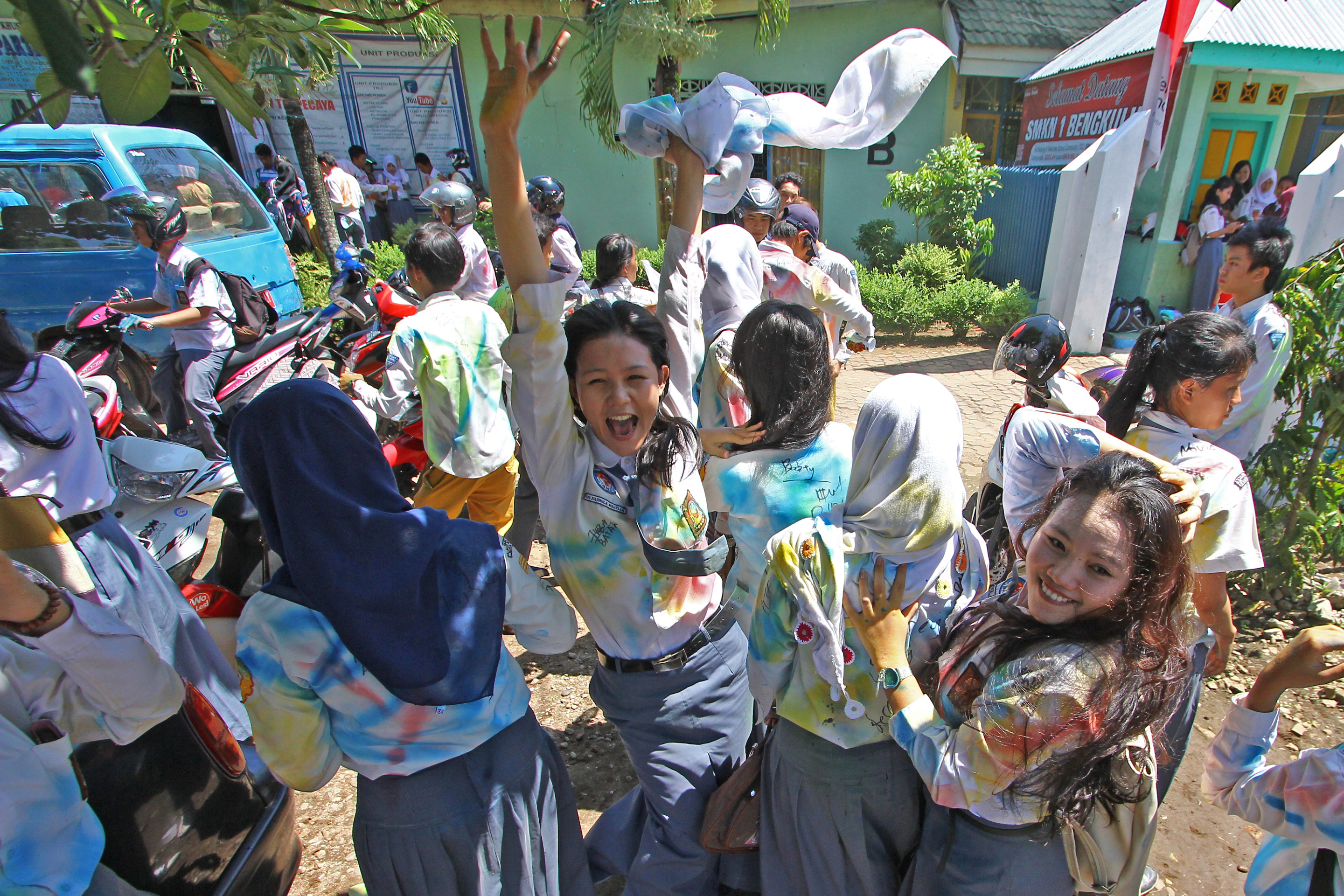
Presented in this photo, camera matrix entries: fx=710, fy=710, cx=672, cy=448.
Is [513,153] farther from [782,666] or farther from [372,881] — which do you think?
[372,881]

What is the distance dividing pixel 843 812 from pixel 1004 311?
25.7 feet

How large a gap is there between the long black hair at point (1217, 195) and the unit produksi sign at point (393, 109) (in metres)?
10.4

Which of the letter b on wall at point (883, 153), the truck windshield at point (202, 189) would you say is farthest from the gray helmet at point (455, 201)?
the letter b on wall at point (883, 153)

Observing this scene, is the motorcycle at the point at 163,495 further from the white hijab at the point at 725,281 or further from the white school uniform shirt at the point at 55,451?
the white hijab at the point at 725,281

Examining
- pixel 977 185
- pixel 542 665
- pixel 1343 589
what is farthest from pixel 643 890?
pixel 977 185

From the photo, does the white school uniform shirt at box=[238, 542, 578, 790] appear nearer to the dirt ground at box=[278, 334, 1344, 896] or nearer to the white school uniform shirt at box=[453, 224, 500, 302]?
the dirt ground at box=[278, 334, 1344, 896]

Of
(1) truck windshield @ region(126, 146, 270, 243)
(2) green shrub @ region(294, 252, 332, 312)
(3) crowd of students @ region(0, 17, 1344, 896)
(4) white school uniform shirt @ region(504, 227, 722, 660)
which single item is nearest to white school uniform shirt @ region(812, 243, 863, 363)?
(3) crowd of students @ region(0, 17, 1344, 896)

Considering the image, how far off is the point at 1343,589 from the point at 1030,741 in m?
3.51

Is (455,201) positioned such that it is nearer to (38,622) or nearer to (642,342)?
(642,342)

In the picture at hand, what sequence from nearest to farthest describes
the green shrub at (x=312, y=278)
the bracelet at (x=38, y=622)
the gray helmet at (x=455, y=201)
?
the bracelet at (x=38, y=622)
the gray helmet at (x=455, y=201)
the green shrub at (x=312, y=278)

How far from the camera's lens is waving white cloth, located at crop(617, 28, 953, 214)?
1.83 metres

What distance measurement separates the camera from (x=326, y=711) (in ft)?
4.45

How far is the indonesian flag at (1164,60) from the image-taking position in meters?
7.04

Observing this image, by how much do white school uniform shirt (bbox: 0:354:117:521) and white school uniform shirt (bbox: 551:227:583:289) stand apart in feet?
9.28
